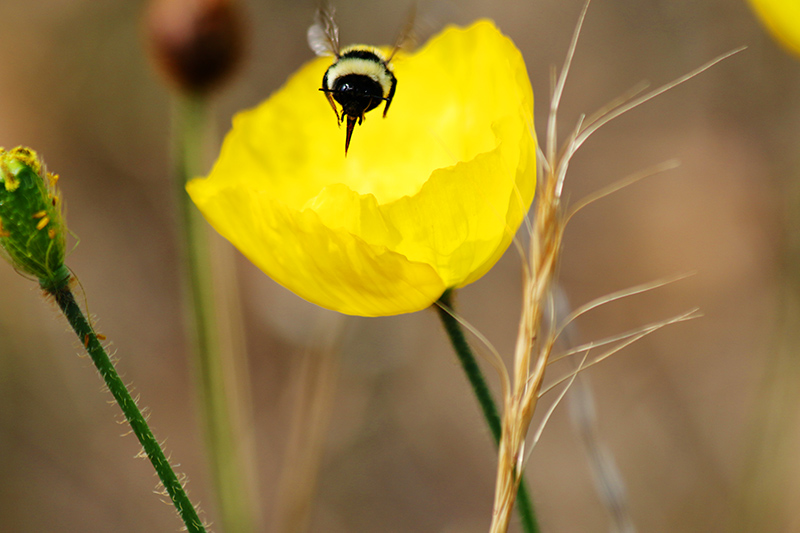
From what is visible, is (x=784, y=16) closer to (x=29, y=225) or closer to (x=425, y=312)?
(x=29, y=225)

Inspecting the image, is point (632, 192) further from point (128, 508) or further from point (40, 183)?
point (40, 183)

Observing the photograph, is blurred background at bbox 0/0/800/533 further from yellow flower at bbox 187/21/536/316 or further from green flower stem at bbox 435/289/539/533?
green flower stem at bbox 435/289/539/533

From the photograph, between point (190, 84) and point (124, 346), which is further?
point (124, 346)

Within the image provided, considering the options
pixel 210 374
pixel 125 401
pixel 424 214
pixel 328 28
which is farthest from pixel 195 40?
pixel 125 401

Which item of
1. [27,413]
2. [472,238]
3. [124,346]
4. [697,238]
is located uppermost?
[124,346]

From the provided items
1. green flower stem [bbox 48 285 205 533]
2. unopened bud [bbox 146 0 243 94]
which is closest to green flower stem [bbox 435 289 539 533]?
green flower stem [bbox 48 285 205 533]

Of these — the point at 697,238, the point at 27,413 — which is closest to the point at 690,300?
the point at 697,238
